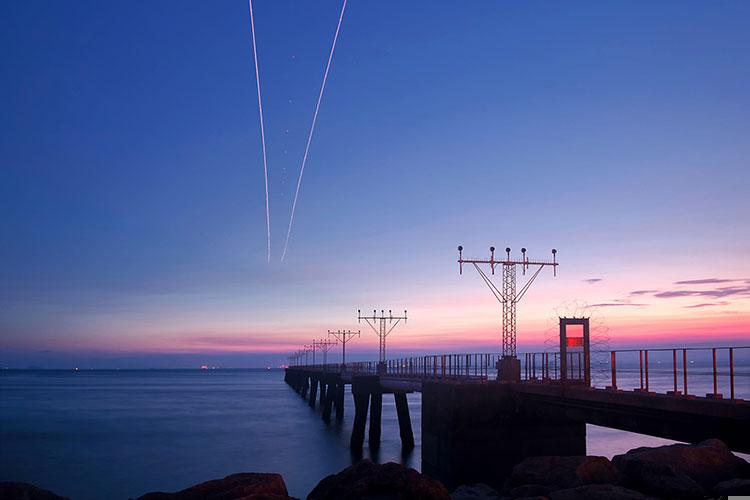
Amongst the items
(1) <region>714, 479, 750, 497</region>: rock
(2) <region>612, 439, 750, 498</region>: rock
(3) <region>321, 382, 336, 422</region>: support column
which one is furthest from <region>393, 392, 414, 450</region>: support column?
(1) <region>714, 479, 750, 497</region>: rock

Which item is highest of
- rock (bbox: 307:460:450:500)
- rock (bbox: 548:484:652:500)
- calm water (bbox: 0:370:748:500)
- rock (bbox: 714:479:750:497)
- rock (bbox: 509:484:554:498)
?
rock (bbox: 307:460:450:500)

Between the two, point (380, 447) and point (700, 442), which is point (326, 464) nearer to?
point (380, 447)

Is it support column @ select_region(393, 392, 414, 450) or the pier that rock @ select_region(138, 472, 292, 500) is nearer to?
the pier

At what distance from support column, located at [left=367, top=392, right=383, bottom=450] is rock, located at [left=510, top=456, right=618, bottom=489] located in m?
26.1

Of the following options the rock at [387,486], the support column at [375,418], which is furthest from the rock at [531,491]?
the support column at [375,418]

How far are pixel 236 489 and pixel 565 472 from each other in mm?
7585

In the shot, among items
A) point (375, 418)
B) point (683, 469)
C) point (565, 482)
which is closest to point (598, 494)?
point (683, 469)

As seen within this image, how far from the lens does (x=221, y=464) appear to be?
40.5 metres

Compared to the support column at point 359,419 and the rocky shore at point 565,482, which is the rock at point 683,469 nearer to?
the rocky shore at point 565,482

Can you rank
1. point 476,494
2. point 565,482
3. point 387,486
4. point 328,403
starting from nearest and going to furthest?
1. point 387,486
2. point 565,482
3. point 476,494
4. point 328,403

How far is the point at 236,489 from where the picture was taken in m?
12.3

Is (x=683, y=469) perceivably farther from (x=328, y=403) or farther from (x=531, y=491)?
(x=328, y=403)

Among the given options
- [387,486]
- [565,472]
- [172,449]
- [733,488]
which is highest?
[387,486]

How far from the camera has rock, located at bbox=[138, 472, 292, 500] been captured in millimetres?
12172
